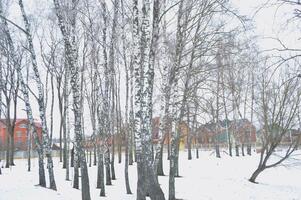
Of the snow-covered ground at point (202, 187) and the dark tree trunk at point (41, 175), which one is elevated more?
the dark tree trunk at point (41, 175)

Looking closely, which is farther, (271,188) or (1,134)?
(1,134)

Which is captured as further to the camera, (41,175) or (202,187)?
(202,187)

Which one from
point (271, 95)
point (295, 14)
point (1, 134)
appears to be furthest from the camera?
point (1, 134)

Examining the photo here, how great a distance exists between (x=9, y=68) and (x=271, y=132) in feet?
69.2

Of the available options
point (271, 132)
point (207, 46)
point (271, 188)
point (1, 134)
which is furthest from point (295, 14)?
point (1, 134)

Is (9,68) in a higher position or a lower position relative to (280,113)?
higher

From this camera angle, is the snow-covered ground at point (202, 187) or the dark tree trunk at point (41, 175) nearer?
the snow-covered ground at point (202, 187)

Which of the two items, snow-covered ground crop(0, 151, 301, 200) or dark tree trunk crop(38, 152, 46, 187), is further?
dark tree trunk crop(38, 152, 46, 187)

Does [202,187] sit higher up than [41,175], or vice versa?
[41,175]

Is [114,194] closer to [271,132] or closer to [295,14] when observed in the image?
[271,132]

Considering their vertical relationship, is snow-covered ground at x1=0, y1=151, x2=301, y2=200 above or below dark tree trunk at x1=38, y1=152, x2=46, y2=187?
below

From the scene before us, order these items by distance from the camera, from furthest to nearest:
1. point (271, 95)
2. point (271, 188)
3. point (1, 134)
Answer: point (1, 134) < point (271, 95) < point (271, 188)

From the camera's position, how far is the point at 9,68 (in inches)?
1180

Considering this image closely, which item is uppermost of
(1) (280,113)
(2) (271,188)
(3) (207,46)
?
(3) (207,46)
